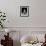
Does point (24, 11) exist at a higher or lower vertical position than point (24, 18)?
higher

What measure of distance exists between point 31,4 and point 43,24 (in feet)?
1.74

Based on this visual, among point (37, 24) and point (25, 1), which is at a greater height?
point (25, 1)

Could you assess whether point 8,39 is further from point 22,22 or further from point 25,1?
point 25,1

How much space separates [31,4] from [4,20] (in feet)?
2.33

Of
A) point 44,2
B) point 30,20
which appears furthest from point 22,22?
point 44,2

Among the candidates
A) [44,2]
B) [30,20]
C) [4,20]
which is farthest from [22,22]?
[44,2]

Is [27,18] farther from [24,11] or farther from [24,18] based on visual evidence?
[24,11]

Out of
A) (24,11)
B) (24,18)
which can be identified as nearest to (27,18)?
(24,18)

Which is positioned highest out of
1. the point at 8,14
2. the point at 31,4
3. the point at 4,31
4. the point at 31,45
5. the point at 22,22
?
the point at 31,4

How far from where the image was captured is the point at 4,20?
288 cm

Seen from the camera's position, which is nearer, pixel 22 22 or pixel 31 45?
pixel 31 45

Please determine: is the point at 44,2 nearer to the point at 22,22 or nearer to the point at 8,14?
the point at 22,22

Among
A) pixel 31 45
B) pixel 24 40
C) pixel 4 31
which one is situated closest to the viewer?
pixel 31 45

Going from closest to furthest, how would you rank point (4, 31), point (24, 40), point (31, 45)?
point (31, 45) < point (24, 40) < point (4, 31)
